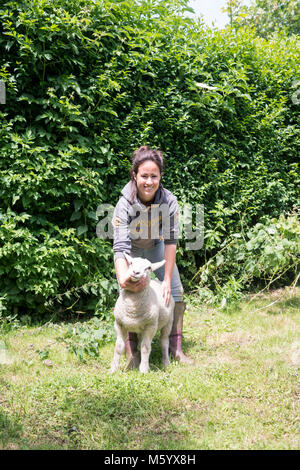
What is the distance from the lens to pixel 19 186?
4.36 metres

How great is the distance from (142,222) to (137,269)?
0.66 m

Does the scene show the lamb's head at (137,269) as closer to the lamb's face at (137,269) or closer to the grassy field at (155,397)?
the lamb's face at (137,269)

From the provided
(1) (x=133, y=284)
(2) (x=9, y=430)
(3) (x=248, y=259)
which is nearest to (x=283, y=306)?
(3) (x=248, y=259)

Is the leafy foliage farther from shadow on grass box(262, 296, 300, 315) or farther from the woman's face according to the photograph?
the woman's face

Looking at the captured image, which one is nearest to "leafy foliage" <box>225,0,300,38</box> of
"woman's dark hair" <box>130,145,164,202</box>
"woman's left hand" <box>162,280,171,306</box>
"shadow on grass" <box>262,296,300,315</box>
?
"shadow on grass" <box>262,296,300,315</box>

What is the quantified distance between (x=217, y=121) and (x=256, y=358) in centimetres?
347

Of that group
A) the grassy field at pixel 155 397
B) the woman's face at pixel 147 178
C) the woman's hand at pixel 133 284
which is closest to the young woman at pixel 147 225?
the woman's face at pixel 147 178

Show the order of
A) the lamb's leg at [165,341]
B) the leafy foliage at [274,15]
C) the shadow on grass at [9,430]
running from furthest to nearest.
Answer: the leafy foliage at [274,15], the lamb's leg at [165,341], the shadow on grass at [9,430]

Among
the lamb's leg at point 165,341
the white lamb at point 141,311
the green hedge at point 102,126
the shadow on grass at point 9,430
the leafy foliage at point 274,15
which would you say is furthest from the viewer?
the leafy foliage at point 274,15

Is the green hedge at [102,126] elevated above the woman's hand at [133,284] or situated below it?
above

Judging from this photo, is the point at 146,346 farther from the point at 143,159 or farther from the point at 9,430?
the point at 143,159

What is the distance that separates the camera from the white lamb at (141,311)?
3.29m

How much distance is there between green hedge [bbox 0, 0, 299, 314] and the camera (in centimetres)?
437

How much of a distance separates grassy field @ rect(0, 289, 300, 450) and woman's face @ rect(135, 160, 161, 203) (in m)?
1.63
